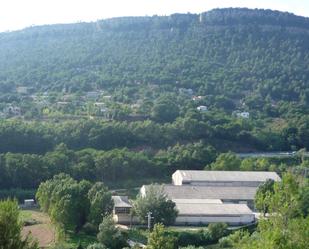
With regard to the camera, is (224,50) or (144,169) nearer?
(144,169)

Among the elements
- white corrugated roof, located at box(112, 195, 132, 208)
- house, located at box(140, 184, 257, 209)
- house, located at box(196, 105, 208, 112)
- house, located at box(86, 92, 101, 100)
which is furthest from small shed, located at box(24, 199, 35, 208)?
house, located at box(86, 92, 101, 100)

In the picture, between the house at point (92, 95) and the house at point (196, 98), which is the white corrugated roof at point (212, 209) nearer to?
the house at point (196, 98)

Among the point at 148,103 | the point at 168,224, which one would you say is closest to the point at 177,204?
the point at 168,224

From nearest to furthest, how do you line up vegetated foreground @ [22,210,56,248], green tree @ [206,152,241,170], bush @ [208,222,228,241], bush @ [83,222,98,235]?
vegetated foreground @ [22,210,56,248] → bush @ [208,222,228,241] → bush @ [83,222,98,235] → green tree @ [206,152,241,170]

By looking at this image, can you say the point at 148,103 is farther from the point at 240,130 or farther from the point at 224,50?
the point at 224,50

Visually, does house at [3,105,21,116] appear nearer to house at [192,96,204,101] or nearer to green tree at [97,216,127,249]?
house at [192,96,204,101]

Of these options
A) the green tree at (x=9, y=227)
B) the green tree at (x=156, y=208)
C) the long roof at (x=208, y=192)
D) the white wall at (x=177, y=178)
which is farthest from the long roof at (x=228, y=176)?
the green tree at (x=9, y=227)
